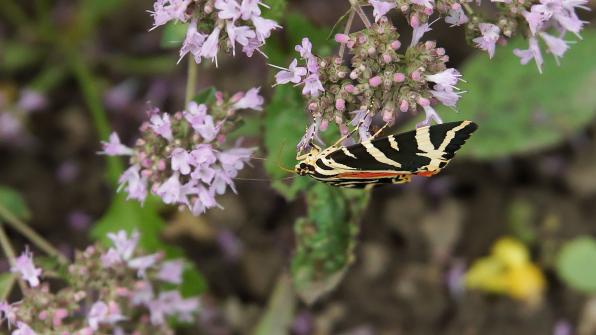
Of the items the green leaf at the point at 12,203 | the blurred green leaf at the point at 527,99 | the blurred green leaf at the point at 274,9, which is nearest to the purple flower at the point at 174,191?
the blurred green leaf at the point at 274,9

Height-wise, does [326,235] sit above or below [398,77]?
below

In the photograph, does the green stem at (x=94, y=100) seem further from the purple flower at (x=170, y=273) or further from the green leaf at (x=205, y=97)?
the green leaf at (x=205, y=97)

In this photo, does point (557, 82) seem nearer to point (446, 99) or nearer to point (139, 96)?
point (446, 99)

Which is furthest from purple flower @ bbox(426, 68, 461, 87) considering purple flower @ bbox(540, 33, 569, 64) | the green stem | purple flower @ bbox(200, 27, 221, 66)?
the green stem

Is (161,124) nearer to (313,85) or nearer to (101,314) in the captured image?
(313,85)

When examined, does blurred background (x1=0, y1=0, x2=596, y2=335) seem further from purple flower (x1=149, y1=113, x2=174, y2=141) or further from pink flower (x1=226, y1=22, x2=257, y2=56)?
pink flower (x1=226, y1=22, x2=257, y2=56)

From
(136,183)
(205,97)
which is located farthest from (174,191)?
(205,97)
